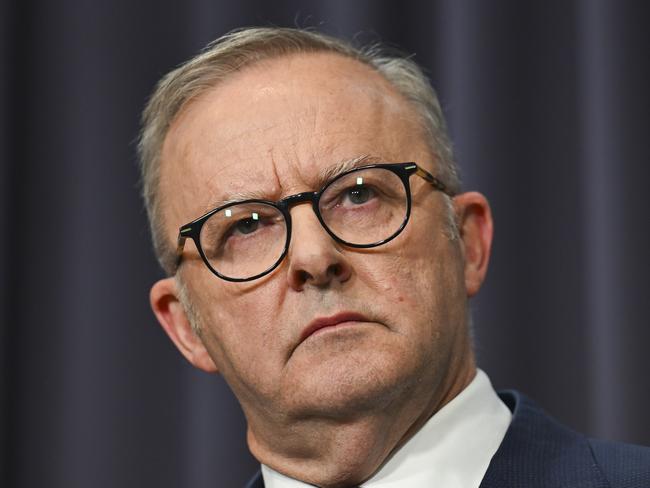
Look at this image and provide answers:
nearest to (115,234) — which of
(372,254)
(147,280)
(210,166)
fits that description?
(147,280)

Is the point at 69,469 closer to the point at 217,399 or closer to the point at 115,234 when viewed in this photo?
the point at 217,399

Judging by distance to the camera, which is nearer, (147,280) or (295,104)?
(295,104)

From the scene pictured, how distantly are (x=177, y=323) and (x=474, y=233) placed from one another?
0.53 metres

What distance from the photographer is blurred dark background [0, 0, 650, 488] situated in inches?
80.1

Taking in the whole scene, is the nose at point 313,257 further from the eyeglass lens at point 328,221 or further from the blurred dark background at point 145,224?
the blurred dark background at point 145,224

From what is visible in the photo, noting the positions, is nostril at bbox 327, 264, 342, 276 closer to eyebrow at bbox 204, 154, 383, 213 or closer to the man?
the man

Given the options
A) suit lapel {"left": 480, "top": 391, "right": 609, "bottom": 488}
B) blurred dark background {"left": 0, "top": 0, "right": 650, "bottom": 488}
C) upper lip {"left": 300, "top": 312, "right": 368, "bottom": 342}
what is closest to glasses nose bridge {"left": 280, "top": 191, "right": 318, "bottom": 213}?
upper lip {"left": 300, "top": 312, "right": 368, "bottom": 342}

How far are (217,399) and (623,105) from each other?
1.08 meters

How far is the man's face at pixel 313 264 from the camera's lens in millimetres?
1308

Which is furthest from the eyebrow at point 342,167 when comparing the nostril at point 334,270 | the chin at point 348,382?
the chin at point 348,382

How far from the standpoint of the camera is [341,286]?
1.32m

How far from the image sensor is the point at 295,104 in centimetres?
145

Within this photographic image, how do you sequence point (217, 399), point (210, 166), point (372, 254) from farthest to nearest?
point (217, 399) → point (210, 166) → point (372, 254)

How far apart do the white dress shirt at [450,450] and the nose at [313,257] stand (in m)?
0.28
